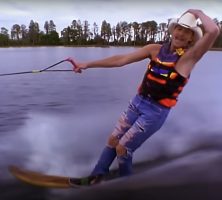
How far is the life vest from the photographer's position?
356 cm

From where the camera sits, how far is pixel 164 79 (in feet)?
11.7

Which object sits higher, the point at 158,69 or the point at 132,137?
the point at 158,69

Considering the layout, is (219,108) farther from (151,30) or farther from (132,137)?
Answer: (151,30)

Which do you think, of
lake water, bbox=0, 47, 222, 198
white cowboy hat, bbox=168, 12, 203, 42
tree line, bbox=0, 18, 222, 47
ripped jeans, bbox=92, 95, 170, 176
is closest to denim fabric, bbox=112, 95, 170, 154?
ripped jeans, bbox=92, 95, 170, 176

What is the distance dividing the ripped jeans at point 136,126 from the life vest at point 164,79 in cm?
7

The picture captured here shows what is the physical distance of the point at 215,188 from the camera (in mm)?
3938

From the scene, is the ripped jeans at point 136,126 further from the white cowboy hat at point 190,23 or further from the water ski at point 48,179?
the white cowboy hat at point 190,23

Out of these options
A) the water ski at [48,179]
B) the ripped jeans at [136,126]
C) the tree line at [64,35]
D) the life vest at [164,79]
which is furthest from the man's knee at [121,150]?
the tree line at [64,35]

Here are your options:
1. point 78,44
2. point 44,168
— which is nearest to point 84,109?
point 44,168

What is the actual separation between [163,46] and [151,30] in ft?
59.1

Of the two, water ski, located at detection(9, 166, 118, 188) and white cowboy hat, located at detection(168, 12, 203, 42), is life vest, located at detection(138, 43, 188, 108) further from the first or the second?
water ski, located at detection(9, 166, 118, 188)

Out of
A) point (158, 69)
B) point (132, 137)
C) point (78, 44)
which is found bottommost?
point (78, 44)

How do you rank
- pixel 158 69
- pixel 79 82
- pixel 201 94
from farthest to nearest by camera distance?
pixel 79 82 < pixel 201 94 < pixel 158 69

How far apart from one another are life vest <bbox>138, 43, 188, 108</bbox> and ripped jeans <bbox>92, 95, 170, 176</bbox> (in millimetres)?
73
